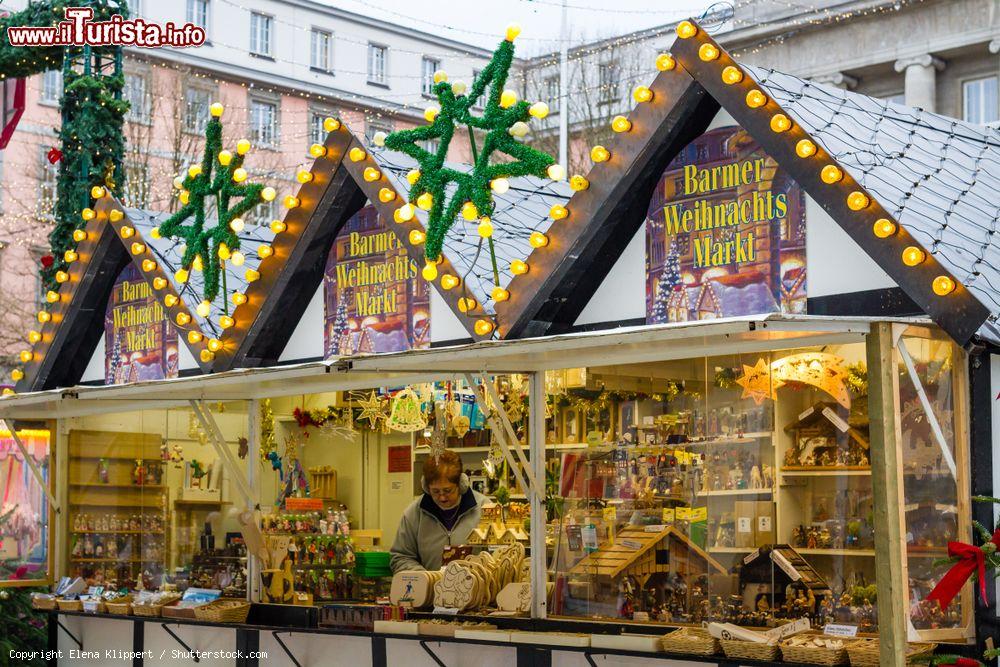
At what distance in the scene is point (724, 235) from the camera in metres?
7.79

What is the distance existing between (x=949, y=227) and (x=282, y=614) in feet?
18.4

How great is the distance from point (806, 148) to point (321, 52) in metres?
27.2

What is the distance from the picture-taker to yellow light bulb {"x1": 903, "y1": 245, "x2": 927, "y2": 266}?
682cm

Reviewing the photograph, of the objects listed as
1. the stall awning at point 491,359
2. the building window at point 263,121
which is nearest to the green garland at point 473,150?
the stall awning at point 491,359

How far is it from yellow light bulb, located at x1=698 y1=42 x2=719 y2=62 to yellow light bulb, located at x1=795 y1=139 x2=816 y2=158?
0.80m

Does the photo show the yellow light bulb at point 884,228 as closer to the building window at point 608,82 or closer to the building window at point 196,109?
the building window at point 608,82

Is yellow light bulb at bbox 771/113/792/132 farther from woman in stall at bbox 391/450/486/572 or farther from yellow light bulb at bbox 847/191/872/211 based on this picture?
woman in stall at bbox 391/450/486/572

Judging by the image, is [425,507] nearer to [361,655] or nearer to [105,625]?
[361,655]

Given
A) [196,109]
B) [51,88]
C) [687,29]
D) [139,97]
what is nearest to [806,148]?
[687,29]

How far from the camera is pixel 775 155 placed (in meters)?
7.50

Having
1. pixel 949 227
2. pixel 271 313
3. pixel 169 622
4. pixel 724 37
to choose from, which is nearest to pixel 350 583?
pixel 169 622

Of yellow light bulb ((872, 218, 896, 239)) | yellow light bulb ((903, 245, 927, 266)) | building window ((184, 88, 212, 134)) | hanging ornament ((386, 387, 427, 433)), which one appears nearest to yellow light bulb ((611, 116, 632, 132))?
yellow light bulb ((872, 218, 896, 239))

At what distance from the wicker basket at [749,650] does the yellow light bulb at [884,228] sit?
2.10 meters

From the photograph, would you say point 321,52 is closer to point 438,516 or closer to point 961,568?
point 438,516
